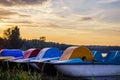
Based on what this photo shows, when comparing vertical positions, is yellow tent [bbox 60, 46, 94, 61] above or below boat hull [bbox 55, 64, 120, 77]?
above

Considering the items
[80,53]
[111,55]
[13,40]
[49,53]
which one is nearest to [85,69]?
[80,53]

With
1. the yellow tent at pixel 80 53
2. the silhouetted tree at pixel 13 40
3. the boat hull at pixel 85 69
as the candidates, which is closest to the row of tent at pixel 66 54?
the yellow tent at pixel 80 53

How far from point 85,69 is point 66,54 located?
1821 mm

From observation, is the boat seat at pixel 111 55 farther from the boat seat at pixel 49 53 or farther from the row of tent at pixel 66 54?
the boat seat at pixel 49 53

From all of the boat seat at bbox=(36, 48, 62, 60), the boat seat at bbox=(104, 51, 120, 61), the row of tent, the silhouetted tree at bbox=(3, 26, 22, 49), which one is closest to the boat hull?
the row of tent

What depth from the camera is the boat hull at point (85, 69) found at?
16.1 meters

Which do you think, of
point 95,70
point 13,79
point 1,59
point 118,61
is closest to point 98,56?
point 118,61

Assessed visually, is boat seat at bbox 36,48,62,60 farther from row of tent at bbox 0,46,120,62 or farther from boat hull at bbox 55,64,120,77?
boat hull at bbox 55,64,120,77

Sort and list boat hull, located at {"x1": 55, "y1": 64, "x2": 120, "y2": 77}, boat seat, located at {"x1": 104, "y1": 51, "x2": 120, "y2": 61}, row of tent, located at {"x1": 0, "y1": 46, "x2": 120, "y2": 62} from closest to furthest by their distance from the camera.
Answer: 1. boat hull, located at {"x1": 55, "y1": 64, "x2": 120, "y2": 77}
2. row of tent, located at {"x1": 0, "y1": 46, "x2": 120, "y2": 62}
3. boat seat, located at {"x1": 104, "y1": 51, "x2": 120, "y2": 61}

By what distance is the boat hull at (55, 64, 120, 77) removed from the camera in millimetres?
16133

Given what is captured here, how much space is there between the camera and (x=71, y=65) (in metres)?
16.1

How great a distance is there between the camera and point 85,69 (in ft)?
54.1

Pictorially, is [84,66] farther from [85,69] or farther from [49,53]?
[49,53]

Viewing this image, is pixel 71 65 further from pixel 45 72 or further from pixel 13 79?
pixel 13 79
